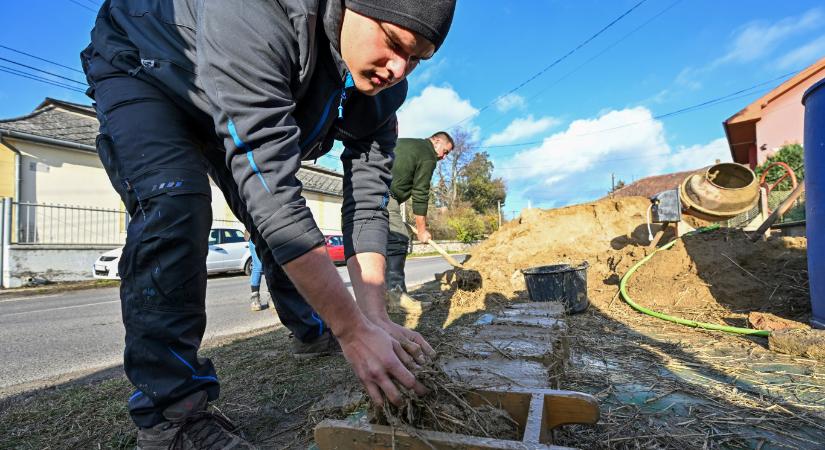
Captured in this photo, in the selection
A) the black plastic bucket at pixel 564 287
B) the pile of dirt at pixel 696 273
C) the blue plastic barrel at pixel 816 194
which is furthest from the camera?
the black plastic bucket at pixel 564 287

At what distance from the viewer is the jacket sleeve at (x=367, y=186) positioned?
1.88 m

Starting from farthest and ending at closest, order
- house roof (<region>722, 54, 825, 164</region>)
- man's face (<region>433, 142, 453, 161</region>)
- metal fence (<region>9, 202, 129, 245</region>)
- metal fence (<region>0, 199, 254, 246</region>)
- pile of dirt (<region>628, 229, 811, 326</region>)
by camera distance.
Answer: house roof (<region>722, 54, 825, 164</region>) → metal fence (<region>9, 202, 129, 245</region>) → metal fence (<region>0, 199, 254, 246</region>) → man's face (<region>433, 142, 453, 161</region>) → pile of dirt (<region>628, 229, 811, 326</region>)

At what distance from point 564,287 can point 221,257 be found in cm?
1021

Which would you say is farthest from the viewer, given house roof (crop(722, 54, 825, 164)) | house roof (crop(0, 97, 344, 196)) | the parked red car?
the parked red car

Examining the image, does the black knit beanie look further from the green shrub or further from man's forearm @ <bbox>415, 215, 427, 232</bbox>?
the green shrub

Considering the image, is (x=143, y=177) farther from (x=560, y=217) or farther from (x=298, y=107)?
(x=560, y=217)

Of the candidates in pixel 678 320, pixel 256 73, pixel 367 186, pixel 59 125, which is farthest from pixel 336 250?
pixel 256 73

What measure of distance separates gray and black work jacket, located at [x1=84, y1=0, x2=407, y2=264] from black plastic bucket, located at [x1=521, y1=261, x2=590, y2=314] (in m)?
3.01

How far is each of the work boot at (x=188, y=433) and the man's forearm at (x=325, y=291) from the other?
65 cm

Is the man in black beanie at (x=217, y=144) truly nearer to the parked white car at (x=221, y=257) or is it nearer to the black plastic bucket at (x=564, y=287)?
the black plastic bucket at (x=564, y=287)

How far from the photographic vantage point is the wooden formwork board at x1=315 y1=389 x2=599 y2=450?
1044 mm

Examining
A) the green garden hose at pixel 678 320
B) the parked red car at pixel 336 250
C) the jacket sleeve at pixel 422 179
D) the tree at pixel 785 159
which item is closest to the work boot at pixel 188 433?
the green garden hose at pixel 678 320

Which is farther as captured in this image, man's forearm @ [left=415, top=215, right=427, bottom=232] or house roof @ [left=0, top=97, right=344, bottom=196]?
house roof @ [left=0, top=97, right=344, bottom=196]

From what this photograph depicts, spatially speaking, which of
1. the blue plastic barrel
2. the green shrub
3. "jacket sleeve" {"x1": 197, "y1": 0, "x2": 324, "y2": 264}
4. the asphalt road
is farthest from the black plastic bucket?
the green shrub
